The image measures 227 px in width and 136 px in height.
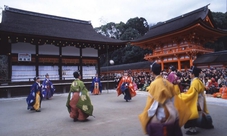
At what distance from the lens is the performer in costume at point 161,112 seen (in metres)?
3.00

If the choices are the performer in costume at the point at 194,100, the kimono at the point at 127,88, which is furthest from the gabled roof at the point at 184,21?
the performer in costume at the point at 194,100

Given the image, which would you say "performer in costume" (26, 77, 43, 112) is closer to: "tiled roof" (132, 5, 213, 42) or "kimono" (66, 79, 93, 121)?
"kimono" (66, 79, 93, 121)

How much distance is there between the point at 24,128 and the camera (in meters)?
5.25

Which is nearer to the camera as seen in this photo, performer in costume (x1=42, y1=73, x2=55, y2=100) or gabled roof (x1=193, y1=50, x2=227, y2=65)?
performer in costume (x1=42, y1=73, x2=55, y2=100)

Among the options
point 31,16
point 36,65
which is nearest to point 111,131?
point 36,65

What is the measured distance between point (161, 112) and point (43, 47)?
50.5 ft

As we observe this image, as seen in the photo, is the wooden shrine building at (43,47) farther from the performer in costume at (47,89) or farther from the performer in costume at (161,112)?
the performer in costume at (161,112)

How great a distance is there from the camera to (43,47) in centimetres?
1639

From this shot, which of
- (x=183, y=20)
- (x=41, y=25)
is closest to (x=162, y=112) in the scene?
(x=41, y=25)

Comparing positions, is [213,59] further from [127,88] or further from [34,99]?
[34,99]

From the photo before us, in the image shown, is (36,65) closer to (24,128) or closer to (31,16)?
(31,16)

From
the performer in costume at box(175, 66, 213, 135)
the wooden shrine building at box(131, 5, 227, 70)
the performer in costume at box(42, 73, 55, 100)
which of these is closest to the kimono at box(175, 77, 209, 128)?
the performer in costume at box(175, 66, 213, 135)

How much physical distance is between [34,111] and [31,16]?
1410 centimetres

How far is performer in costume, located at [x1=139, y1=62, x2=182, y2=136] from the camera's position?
118 inches
